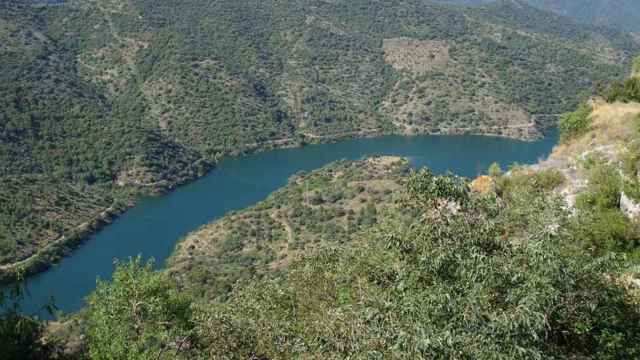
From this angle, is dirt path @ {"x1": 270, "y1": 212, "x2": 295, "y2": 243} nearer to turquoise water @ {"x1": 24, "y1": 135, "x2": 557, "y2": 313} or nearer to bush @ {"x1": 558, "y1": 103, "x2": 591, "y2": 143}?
turquoise water @ {"x1": 24, "y1": 135, "x2": 557, "y2": 313}

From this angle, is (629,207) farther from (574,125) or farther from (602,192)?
(574,125)

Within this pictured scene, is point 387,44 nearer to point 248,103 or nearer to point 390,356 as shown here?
point 248,103

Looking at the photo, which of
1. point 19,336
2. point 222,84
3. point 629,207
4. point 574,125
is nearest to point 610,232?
A: point 629,207

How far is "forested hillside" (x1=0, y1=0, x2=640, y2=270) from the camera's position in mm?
103062

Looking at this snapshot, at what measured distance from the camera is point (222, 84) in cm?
14175

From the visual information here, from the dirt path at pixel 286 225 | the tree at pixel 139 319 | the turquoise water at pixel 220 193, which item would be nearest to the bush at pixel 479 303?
the tree at pixel 139 319

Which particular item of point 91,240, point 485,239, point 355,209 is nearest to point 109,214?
point 91,240

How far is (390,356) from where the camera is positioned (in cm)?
978

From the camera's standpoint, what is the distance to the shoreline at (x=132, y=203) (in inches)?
2911

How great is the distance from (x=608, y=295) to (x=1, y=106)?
105396mm

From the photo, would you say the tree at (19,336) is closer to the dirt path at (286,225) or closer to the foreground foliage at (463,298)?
the foreground foliage at (463,298)

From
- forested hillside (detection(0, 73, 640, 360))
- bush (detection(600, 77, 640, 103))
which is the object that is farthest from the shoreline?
bush (detection(600, 77, 640, 103))

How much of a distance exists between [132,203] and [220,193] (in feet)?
49.7

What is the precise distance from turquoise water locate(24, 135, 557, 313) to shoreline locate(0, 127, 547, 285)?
37.9 inches
